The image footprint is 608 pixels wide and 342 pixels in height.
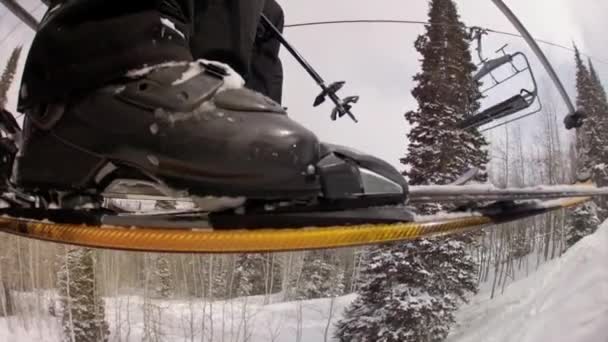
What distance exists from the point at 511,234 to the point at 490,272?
2.95 ft

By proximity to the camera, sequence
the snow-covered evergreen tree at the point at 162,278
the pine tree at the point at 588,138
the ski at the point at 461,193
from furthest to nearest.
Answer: the pine tree at the point at 588,138, the snow-covered evergreen tree at the point at 162,278, the ski at the point at 461,193

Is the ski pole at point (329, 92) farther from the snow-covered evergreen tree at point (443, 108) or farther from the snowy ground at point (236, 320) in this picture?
the snow-covered evergreen tree at point (443, 108)

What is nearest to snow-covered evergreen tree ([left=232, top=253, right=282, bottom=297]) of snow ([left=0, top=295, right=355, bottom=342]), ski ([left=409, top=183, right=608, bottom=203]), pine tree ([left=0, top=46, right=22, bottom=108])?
snow ([left=0, top=295, right=355, bottom=342])

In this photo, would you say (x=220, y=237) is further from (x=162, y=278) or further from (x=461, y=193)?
(x=162, y=278)

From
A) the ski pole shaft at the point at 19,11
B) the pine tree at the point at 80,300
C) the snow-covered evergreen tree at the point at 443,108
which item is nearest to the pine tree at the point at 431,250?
the snow-covered evergreen tree at the point at 443,108

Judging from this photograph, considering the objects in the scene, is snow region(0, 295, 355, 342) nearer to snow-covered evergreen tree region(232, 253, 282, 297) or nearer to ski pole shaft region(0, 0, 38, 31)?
snow-covered evergreen tree region(232, 253, 282, 297)

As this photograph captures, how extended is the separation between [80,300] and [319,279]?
8.50 feet

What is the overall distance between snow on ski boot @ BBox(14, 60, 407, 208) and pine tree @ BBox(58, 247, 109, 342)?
3963 millimetres

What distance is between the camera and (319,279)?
527 centimetres

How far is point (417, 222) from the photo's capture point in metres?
0.29

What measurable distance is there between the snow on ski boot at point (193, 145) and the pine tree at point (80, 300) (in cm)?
396

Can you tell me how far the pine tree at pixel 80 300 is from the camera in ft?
12.4

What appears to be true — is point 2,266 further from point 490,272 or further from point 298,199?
point 490,272

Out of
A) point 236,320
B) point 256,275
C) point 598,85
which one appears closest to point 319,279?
point 256,275
